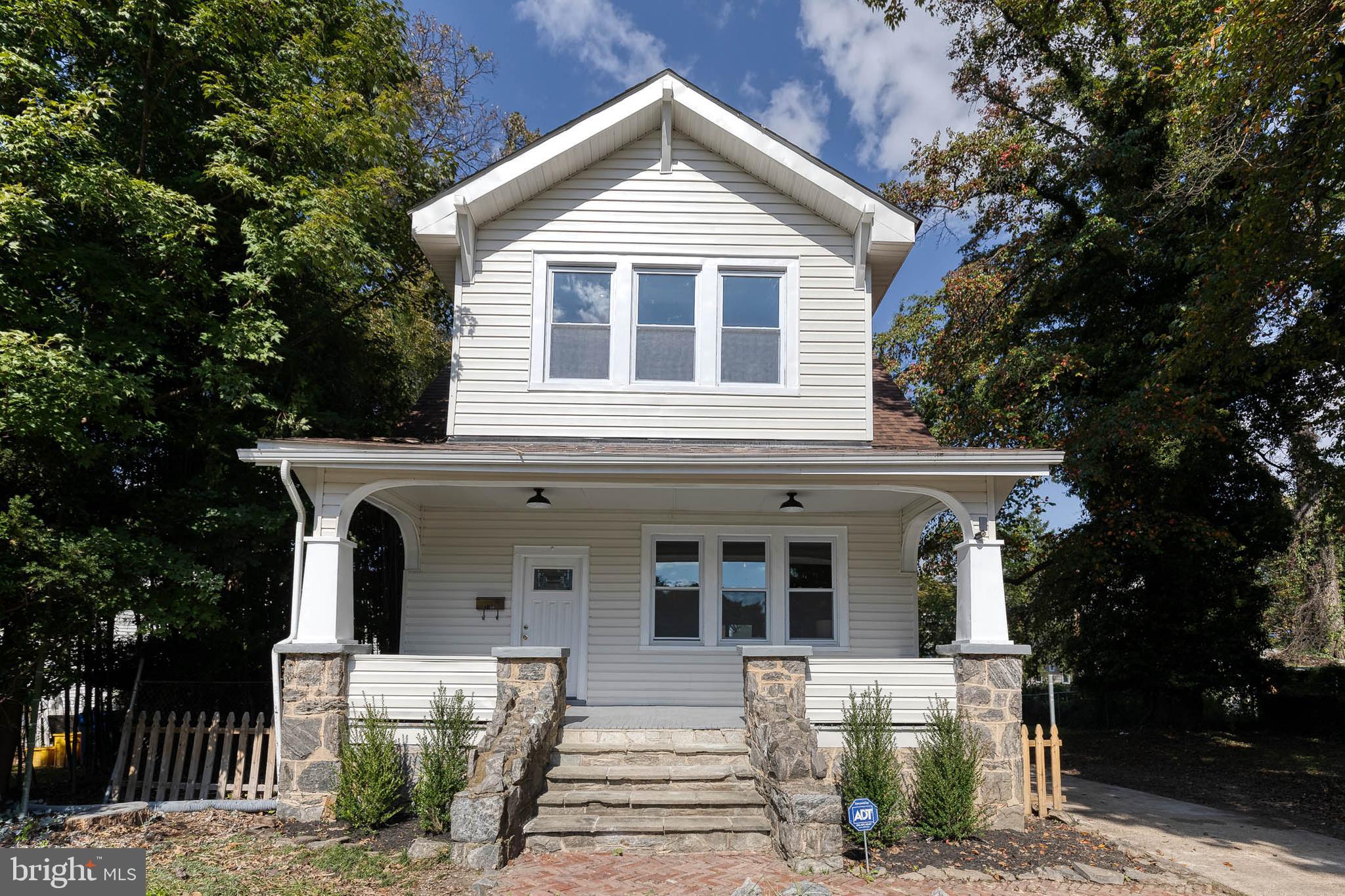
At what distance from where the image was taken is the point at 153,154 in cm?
969

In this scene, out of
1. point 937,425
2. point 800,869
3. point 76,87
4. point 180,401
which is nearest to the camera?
point 800,869

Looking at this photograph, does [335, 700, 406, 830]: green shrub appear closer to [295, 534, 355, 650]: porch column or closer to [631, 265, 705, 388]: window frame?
[295, 534, 355, 650]: porch column

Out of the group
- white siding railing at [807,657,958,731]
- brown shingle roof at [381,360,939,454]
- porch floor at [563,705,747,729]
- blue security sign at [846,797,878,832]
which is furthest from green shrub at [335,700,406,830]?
blue security sign at [846,797,878,832]

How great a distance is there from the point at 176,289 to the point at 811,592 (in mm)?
8256

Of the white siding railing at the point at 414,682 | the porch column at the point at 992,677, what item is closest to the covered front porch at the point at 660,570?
the porch column at the point at 992,677

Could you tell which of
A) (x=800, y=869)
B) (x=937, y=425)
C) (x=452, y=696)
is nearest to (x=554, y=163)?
(x=452, y=696)

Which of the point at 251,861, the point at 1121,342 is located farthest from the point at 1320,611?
the point at 251,861

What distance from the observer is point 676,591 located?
34.2ft

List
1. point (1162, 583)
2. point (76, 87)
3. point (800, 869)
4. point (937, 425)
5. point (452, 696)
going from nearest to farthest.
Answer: point (800, 869), point (452, 696), point (76, 87), point (1162, 583), point (937, 425)

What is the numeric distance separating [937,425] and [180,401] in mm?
13517

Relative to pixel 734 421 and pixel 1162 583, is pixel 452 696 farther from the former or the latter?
pixel 1162 583

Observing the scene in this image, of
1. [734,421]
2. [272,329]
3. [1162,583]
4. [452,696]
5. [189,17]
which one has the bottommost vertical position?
[452,696]

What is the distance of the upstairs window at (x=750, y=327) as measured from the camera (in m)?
10.1

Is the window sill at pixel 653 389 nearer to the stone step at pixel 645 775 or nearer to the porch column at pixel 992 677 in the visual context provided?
the porch column at pixel 992 677
